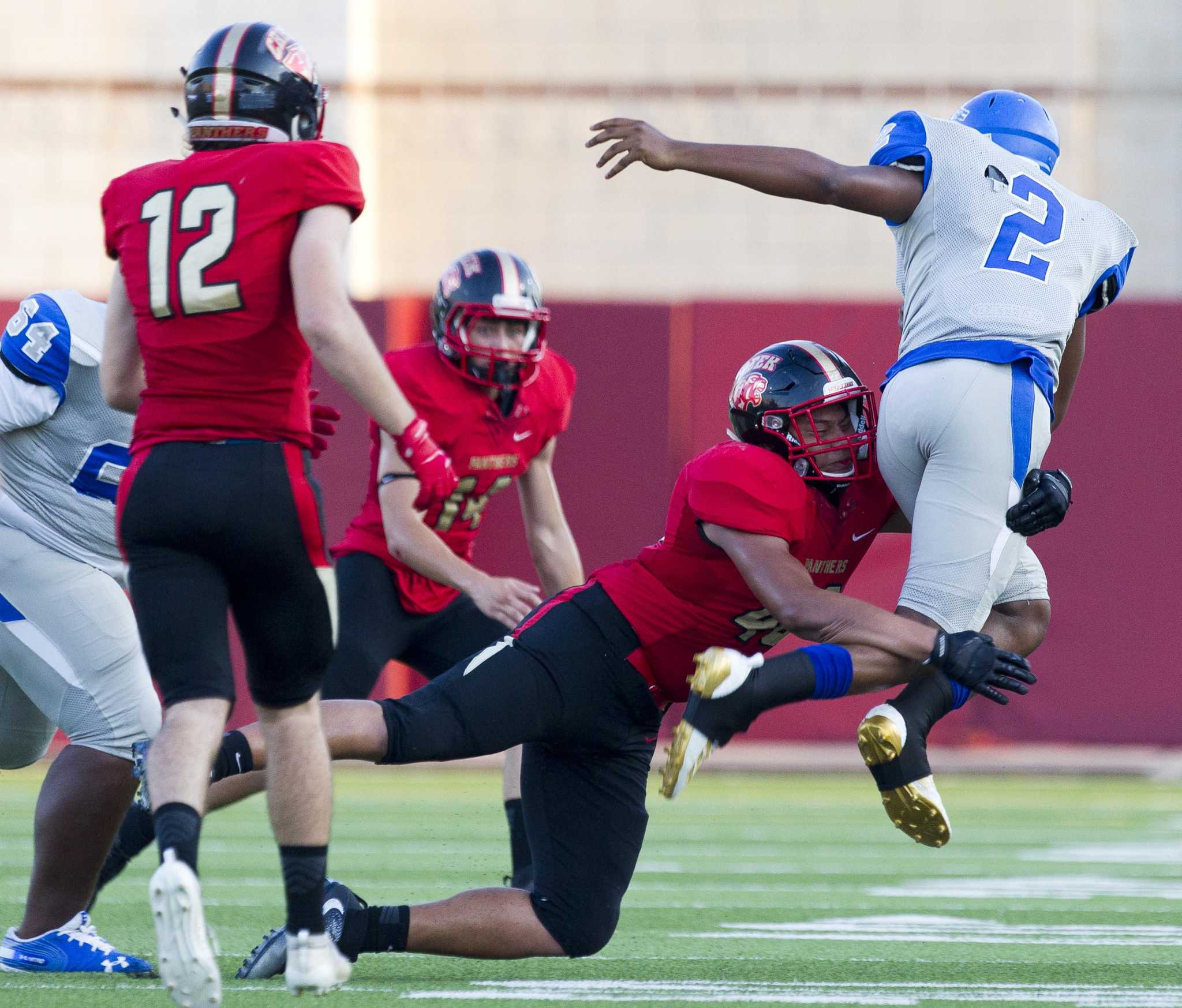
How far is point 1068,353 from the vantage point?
4473 millimetres

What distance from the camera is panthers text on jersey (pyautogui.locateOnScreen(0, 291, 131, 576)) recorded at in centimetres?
391

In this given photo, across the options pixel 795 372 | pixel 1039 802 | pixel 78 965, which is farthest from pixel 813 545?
pixel 1039 802

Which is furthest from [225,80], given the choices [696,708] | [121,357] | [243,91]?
[696,708]

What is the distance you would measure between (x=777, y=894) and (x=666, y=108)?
31.6 feet

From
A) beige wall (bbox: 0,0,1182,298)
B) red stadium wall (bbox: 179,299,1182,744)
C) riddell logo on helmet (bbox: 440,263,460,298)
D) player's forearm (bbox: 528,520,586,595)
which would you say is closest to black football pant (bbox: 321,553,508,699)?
player's forearm (bbox: 528,520,586,595)

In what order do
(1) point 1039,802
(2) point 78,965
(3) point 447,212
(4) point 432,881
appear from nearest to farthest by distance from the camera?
(2) point 78,965, (4) point 432,881, (1) point 1039,802, (3) point 447,212

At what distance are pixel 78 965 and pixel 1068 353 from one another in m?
2.68

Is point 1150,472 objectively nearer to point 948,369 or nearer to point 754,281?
point 754,281

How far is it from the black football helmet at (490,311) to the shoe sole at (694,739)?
1.63m

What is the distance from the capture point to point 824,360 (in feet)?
13.3

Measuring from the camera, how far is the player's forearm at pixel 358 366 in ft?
10.1

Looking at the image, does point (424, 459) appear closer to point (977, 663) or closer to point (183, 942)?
point (183, 942)

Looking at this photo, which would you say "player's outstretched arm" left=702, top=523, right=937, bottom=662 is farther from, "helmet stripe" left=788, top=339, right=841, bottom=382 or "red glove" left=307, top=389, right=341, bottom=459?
"red glove" left=307, top=389, right=341, bottom=459

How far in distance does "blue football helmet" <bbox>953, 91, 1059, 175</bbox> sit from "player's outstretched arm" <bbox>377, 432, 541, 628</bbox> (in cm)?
152
